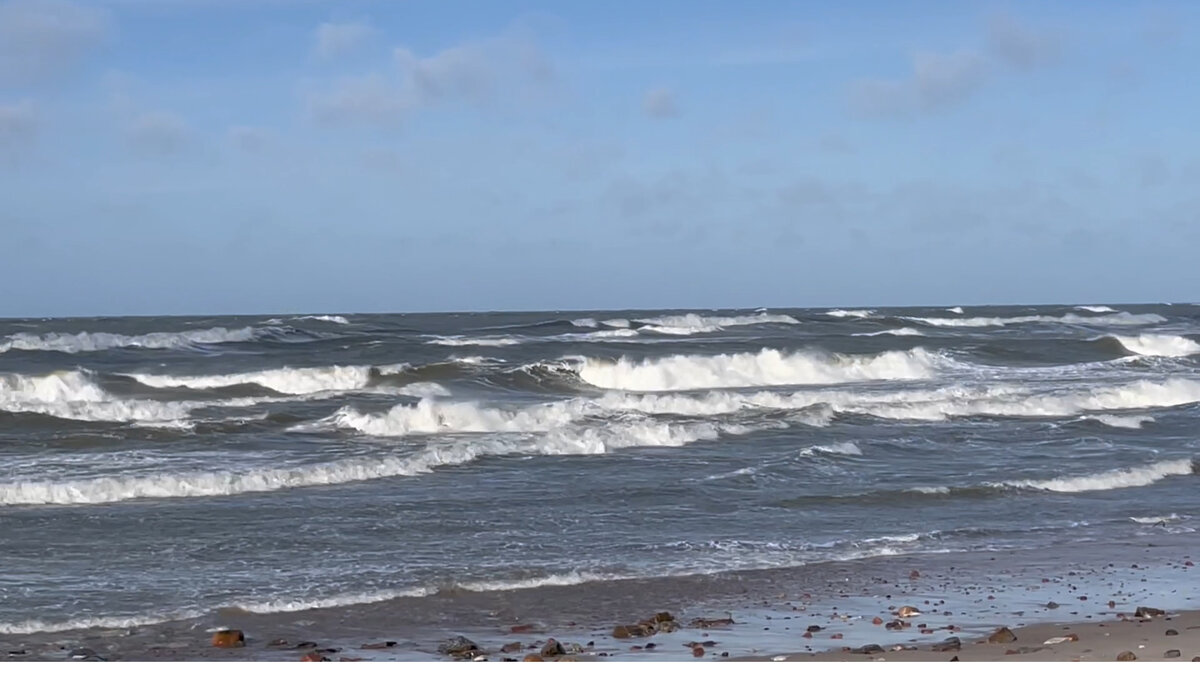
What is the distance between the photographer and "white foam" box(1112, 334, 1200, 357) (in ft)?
127

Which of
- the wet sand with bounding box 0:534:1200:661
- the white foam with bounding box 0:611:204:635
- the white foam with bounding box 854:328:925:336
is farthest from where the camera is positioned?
the white foam with bounding box 854:328:925:336

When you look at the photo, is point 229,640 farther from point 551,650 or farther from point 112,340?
point 112,340

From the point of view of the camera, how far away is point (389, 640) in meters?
7.46

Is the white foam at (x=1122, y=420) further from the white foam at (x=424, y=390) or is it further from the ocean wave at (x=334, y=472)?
the white foam at (x=424, y=390)

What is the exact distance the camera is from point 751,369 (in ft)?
104

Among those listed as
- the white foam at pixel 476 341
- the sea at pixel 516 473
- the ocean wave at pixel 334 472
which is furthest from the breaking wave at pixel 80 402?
the white foam at pixel 476 341

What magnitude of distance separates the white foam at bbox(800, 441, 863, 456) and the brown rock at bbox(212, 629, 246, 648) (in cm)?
940

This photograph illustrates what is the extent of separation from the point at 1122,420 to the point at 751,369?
12225 millimetres

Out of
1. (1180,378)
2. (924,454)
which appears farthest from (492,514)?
(1180,378)

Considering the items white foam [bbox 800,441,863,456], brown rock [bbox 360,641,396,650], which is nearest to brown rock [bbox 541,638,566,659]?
brown rock [bbox 360,641,396,650]

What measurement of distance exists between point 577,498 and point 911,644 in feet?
19.2

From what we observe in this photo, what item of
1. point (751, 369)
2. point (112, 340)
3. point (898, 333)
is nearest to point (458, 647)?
point (751, 369)

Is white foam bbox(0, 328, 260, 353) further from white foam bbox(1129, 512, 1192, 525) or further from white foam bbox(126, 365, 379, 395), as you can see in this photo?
white foam bbox(1129, 512, 1192, 525)

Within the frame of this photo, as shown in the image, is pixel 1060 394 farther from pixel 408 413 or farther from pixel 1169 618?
pixel 1169 618
